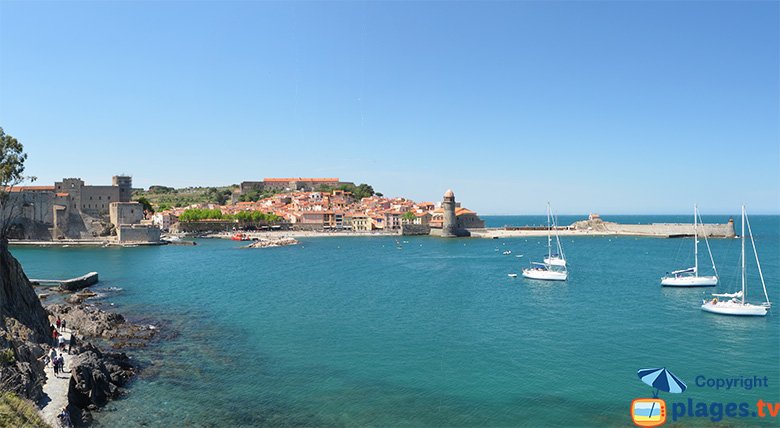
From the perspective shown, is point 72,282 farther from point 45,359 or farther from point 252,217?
point 252,217

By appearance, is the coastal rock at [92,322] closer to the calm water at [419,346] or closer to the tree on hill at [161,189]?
the calm water at [419,346]

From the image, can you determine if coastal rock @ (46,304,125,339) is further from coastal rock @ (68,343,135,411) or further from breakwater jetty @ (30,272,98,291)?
breakwater jetty @ (30,272,98,291)

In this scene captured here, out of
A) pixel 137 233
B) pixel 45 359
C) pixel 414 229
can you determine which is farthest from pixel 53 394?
pixel 414 229

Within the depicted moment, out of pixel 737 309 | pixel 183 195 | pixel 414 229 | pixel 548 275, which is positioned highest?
pixel 183 195

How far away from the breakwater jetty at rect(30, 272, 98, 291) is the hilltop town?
34.6 m

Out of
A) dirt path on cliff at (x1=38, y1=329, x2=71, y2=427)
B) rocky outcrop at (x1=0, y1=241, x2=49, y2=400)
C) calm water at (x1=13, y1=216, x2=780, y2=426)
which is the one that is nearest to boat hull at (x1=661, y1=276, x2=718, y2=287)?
calm water at (x1=13, y1=216, x2=780, y2=426)

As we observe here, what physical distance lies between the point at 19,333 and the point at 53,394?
362 cm

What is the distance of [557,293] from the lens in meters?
32.8

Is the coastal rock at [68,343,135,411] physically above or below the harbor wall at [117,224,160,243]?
below

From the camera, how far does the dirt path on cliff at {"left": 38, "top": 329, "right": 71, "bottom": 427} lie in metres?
11.5

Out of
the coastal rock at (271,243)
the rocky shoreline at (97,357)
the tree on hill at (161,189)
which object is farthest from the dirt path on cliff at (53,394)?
the tree on hill at (161,189)

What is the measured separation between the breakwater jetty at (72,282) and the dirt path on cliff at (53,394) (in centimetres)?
2002

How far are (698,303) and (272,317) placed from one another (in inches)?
955

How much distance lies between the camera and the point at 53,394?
42.0 feet
